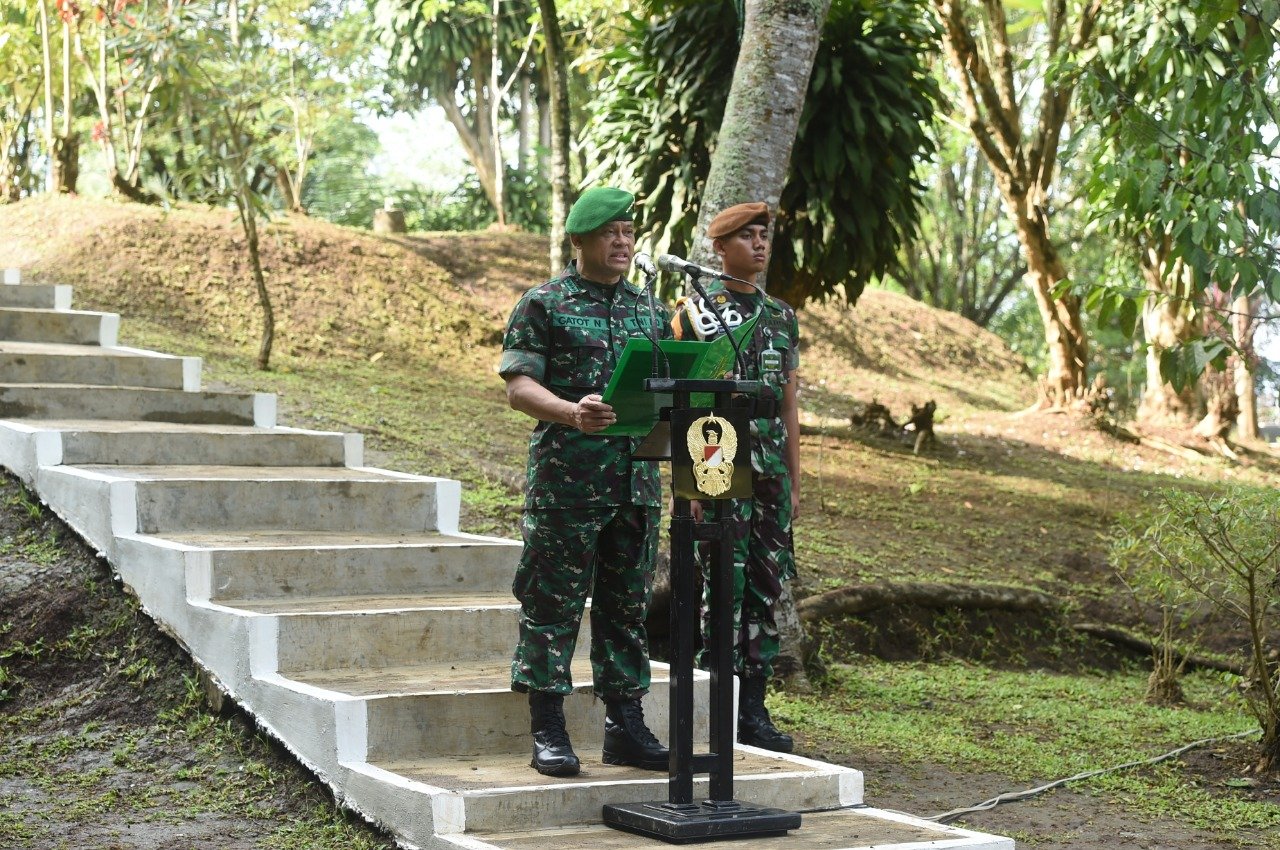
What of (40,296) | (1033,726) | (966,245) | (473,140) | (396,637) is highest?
(473,140)

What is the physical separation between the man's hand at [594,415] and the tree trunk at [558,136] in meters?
5.05

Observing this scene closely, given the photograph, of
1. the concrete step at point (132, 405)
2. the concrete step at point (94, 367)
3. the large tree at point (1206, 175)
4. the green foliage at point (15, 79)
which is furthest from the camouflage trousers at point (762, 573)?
the green foliage at point (15, 79)

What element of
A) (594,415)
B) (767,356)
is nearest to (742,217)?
(767,356)

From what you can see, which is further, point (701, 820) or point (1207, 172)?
point (1207, 172)

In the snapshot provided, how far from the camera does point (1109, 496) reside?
34.2 feet

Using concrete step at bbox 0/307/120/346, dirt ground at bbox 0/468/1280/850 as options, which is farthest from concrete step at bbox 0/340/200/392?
dirt ground at bbox 0/468/1280/850

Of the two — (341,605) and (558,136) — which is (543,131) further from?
(341,605)

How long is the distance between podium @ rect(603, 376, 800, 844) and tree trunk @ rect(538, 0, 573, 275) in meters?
5.05

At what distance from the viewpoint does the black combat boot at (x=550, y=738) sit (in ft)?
12.8

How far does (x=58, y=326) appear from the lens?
7902 millimetres

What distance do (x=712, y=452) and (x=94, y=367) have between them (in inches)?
184

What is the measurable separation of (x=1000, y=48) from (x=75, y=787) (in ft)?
34.3

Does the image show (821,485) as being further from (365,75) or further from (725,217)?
(365,75)

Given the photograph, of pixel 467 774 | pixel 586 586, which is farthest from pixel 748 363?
pixel 467 774
